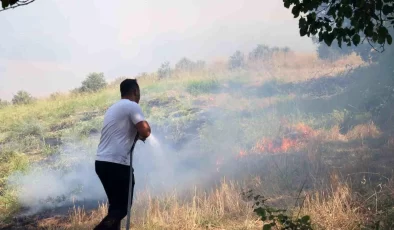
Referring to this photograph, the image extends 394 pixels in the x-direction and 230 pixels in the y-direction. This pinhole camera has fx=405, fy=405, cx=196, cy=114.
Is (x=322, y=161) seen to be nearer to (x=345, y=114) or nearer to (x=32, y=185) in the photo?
(x=345, y=114)

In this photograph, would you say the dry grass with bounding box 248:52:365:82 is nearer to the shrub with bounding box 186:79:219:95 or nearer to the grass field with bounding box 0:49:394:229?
the grass field with bounding box 0:49:394:229

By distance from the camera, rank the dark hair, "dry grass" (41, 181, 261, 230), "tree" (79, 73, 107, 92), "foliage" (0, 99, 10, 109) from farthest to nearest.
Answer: "tree" (79, 73, 107, 92) < "foliage" (0, 99, 10, 109) < "dry grass" (41, 181, 261, 230) < the dark hair

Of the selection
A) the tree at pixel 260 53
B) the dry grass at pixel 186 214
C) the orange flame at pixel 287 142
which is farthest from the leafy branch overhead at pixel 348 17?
the tree at pixel 260 53

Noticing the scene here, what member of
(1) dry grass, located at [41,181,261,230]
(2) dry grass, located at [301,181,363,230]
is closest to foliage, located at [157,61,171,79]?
(1) dry grass, located at [41,181,261,230]

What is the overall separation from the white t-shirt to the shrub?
962 centimetres

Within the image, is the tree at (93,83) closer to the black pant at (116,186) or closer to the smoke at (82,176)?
the smoke at (82,176)

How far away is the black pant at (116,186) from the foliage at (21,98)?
13.2 metres

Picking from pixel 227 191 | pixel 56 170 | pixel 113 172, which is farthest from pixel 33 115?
pixel 113 172

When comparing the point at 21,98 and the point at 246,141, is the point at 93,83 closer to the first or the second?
the point at 21,98

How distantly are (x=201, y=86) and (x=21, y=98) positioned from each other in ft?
24.1

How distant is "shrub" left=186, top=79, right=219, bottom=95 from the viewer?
13.4 meters

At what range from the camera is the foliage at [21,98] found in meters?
15.6

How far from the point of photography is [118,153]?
3.56 m

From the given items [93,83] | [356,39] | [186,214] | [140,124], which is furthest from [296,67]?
[356,39]
